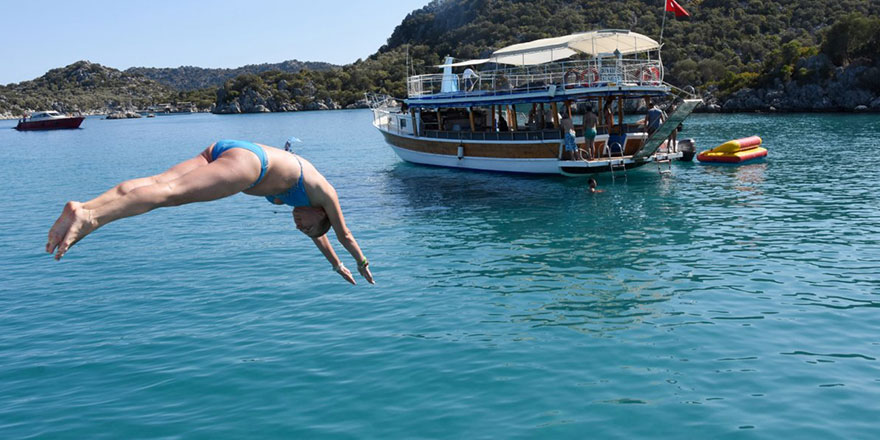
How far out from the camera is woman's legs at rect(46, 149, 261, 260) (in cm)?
385

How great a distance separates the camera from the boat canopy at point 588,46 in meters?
29.5

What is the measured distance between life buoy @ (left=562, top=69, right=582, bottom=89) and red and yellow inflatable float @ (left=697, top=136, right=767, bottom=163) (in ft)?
31.4

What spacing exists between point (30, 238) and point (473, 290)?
56.2 feet

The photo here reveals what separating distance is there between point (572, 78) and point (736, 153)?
10.8 meters

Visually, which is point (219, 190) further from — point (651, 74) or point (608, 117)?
point (651, 74)

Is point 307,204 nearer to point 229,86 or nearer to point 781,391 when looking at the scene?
point 781,391

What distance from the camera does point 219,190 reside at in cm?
458

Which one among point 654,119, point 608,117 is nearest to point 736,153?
point 654,119

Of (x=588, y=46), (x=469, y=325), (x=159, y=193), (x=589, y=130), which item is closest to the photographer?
(x=159, y=193)

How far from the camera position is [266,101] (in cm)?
17850

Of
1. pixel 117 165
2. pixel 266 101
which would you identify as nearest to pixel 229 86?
pixel 266 101

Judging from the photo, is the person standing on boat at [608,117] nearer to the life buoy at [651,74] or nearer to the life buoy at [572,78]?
the life buoy at [572,78]

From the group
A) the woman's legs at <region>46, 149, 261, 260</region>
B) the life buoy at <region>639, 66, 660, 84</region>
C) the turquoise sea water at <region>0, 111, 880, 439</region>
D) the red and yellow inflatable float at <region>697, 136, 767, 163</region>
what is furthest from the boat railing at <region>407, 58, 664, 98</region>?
the woman's legs at <region>46, 149, 261, 260</region>

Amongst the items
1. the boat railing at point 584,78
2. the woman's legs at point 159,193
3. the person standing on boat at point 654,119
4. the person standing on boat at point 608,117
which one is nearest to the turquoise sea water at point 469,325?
the woman's legs at point 159,193
